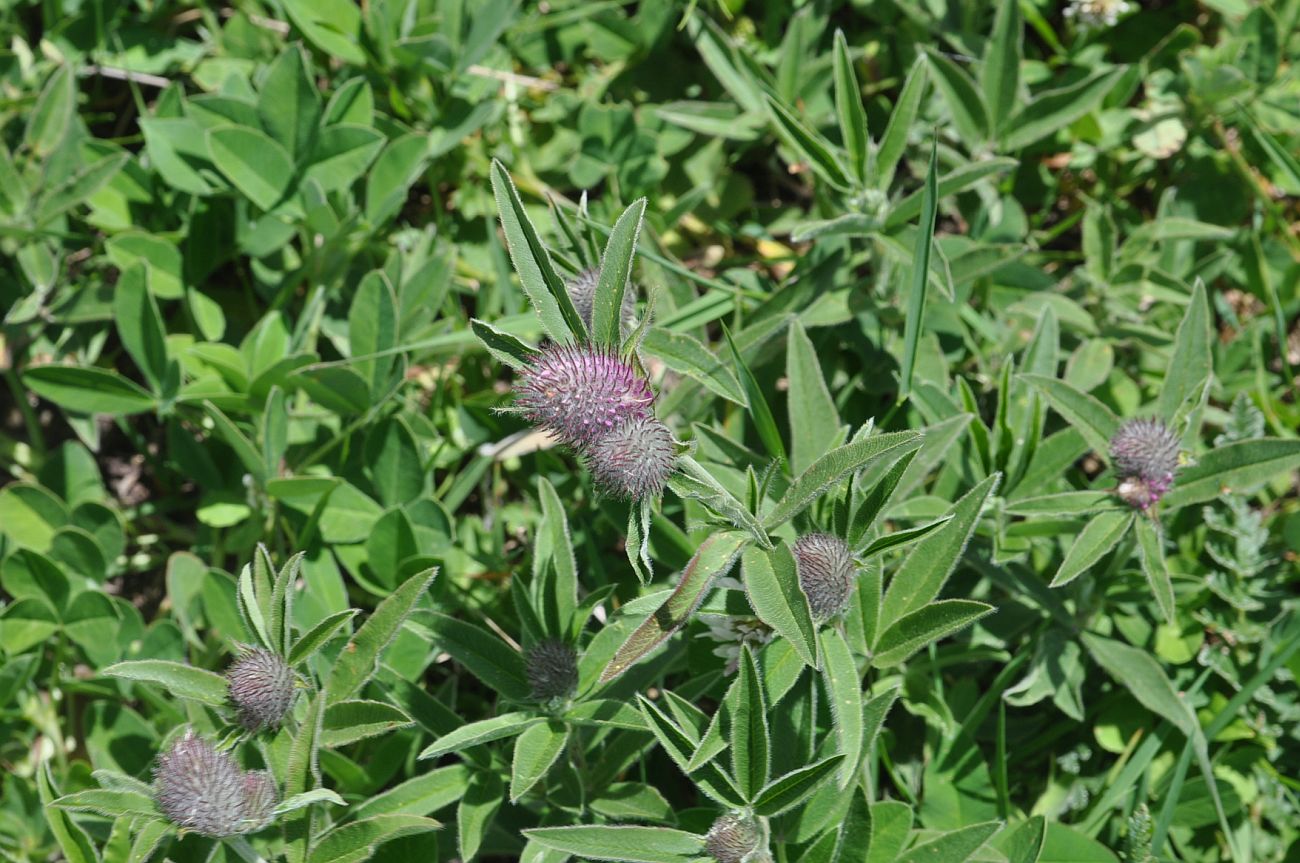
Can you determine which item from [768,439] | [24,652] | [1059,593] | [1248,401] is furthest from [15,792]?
[1248,401]

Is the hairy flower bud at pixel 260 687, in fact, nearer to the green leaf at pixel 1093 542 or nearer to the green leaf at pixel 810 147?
the green leaf at pixel 1093 542

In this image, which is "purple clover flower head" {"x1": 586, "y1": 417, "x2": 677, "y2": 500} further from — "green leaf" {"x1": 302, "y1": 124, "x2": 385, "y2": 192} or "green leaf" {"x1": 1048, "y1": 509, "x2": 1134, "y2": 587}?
"green leaf" {"x1": 302, "y1": 124, "x2": 385, "y2": 192}

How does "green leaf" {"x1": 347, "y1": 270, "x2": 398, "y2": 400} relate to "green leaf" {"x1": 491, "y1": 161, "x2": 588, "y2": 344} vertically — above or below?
below

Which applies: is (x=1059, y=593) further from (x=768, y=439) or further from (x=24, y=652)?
(x=24, y=652)

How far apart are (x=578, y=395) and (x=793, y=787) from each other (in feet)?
3.26

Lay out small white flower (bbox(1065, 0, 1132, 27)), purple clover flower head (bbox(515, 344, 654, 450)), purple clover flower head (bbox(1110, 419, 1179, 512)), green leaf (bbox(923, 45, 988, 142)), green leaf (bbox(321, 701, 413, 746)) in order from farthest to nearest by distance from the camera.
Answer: small white flower (bbox(1065, 0, 1132, 27))
green leaf (bbox(923, 45, 988, 142))
purple clover flower head (bbox(1110, 419, 1179, 512))
green leaf (bbox(321, 701, 413, 746))
purple clover flower head (bbox(515, 344, 654, 450))

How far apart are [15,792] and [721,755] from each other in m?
2.32

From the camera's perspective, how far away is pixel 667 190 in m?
4.66

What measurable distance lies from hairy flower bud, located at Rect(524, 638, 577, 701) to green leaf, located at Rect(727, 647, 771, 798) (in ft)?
1.43

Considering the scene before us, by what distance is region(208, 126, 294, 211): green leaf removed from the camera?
387cm

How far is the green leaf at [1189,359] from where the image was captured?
3217 millimetres

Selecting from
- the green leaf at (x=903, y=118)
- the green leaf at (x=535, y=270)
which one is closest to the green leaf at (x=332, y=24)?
the green leaf at (x=903, y=118)

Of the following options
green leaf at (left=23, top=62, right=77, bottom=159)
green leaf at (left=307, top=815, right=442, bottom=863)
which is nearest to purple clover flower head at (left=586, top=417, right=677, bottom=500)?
green leaf at (left=307, top=815, right=442, bottom=863)

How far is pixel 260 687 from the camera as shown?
2.63 meters
